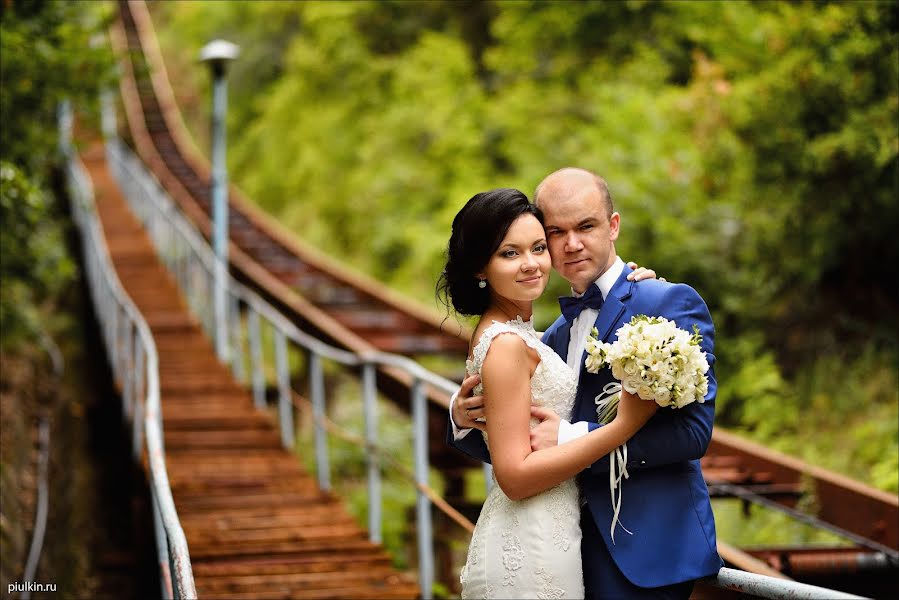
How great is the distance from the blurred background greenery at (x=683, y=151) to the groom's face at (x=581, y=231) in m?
3.43

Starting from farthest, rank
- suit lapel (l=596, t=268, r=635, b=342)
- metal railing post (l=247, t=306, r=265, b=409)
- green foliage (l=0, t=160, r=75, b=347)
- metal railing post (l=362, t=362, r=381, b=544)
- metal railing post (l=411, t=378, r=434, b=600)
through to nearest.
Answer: metal railing post (l=247, t=306, r=265, b=409) < metal railing post (l=362, t=362, r=381, b=544) < green foliage (l=0, t=160, r=75, b=347) < metal railing post (l=411, t=378, r=434, b=600) < suit lapel (l=596, t=268, r=635, b=342)

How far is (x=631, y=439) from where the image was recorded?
7.75 ft

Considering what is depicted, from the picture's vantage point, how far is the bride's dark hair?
8.20 ft

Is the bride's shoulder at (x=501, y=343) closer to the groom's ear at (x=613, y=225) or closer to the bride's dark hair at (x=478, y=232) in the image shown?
the bride's dark hair at (x=478, y=232)

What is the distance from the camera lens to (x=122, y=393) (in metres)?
8.91

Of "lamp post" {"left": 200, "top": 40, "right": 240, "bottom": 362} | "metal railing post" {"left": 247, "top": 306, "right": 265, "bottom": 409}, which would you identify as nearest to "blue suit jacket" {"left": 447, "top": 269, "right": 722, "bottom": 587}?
"metal railing post" {"left": 247, "top": 306, "right": 265, "bottom": 409}

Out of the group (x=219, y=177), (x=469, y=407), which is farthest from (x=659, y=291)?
(x=219, y=177)

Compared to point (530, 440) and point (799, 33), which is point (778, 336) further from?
point (530, 440)

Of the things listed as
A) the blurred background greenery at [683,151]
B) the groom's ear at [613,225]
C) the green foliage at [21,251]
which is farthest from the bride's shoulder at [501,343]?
the green foliage at [21,251]

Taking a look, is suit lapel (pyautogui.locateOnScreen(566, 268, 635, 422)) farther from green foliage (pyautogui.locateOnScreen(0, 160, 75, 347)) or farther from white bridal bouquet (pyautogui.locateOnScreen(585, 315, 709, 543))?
green foliage (pyautogui.locateOnScreen(0, 160, 75, 347))

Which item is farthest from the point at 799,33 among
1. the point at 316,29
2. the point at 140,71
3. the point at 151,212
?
the point at 316,29

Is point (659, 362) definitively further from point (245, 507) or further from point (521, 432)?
point (245, 507)

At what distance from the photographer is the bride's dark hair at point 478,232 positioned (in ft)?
8.20

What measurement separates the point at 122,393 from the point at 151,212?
25.5 ft
